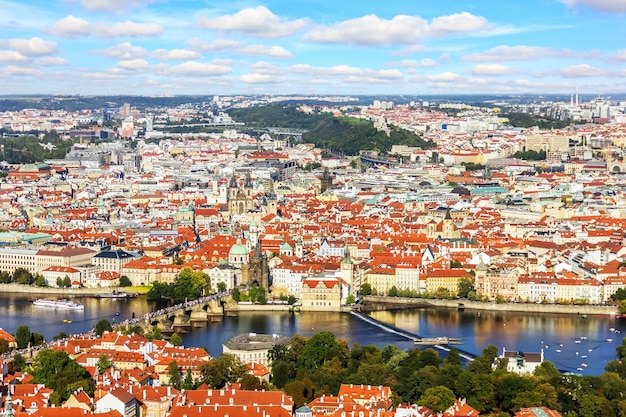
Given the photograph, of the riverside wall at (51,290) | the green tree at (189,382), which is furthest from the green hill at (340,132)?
the green tree at (189,382)

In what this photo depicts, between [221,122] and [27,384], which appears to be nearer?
[27,384]

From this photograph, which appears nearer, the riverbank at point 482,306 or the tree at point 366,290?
the riverbank at point 482,306

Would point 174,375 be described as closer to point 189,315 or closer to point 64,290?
point 189,315

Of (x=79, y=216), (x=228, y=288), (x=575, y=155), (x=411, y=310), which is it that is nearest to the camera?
(x=411, y=310)

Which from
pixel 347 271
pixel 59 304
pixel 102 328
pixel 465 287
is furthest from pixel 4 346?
pixel 465 287

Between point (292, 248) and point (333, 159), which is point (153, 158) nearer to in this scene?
point (333, 159)

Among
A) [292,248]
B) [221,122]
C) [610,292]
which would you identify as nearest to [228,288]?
[292,248]

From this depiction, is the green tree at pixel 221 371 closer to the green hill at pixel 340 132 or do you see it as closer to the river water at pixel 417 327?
the river water at pixel 417 327

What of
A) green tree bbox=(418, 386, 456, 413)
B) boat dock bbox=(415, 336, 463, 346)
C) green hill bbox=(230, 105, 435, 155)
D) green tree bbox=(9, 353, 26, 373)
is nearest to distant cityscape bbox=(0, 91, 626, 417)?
green tree bbox=(418, 386, 456, 413)
